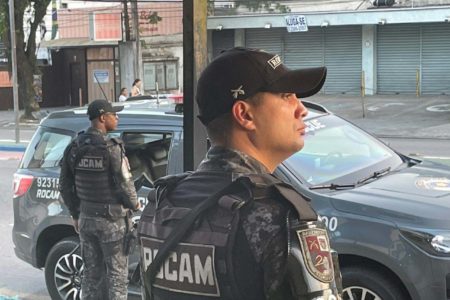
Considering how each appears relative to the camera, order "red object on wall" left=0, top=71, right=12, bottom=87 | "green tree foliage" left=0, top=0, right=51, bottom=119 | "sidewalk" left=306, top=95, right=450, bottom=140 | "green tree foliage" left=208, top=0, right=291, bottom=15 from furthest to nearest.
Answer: "green tree foliage" left=208, top=0, right=291, bottom=15 < "red object on wall" left=0, top=71, right=12, bottom=87 < "green tree foliage" left=0, top=0, right=51, bottom=119 < "sidewalk" left=306, top=95, right=450, bottom=140

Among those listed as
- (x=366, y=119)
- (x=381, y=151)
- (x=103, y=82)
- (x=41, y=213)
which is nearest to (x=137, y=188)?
(x=41, y=213)

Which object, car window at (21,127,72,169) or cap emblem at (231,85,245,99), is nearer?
cap emblem at (231,85,245,99)

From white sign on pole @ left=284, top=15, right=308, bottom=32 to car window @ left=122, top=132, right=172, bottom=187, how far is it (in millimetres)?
24810

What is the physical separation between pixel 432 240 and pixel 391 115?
68.0ft

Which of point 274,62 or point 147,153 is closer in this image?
point 274,62

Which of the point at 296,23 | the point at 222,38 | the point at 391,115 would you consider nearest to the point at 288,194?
the point at 391,115

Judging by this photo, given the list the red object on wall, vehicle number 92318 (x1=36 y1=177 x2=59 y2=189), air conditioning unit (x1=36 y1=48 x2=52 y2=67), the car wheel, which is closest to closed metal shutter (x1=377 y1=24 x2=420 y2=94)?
air conditioning unit (x1=36 y1=48 x2=52 y2=67)

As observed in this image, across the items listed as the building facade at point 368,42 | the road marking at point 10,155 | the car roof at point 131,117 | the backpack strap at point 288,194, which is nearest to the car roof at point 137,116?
the car roof at point 131,117

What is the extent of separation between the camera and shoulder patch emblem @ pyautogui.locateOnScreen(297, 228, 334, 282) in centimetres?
149

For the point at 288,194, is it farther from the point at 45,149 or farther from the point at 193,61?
the point at 45,149

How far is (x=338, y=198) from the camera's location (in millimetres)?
4098

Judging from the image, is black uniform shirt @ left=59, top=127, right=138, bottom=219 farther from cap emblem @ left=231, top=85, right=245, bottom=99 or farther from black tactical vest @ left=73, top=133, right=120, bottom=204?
cap emblem @ left=231, top=85, right=245, bottom=99

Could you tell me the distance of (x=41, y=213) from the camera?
5434mm

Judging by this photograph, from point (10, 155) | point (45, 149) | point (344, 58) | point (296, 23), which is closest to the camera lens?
point (45, 149)
